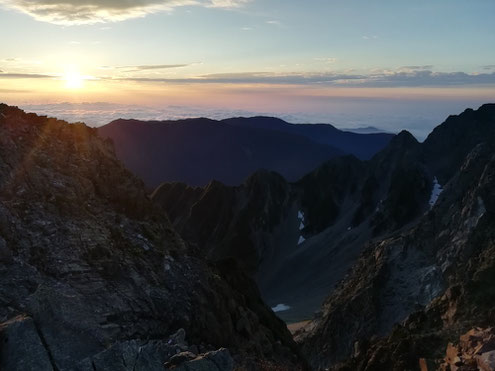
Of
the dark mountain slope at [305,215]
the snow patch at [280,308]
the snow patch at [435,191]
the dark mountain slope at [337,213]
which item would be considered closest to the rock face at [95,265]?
the dark mountain slope at [337,213]

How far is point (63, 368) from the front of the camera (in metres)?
12.8

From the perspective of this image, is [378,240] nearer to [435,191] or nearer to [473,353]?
[435,191]

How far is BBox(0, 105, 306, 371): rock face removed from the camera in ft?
61.0

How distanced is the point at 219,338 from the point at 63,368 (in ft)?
52.4

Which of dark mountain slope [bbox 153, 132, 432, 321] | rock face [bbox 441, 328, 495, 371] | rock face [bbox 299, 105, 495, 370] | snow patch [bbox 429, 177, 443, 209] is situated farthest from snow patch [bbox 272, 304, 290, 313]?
rock face [bbox 441, 328, 495, 371]

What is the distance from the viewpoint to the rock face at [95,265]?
18.6 m

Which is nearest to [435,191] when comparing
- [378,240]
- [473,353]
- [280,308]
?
[378,240]

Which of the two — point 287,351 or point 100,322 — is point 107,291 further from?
point 287,351

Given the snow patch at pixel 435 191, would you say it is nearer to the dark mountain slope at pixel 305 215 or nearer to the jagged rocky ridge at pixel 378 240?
the jagged rocky ridge at pixel 378 240

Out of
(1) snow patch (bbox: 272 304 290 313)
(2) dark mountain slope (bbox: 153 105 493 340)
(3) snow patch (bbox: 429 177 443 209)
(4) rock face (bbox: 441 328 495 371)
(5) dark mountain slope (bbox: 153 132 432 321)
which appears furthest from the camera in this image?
(3) snow patch (bbox: 429 177 443 209)

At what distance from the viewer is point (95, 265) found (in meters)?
24.6

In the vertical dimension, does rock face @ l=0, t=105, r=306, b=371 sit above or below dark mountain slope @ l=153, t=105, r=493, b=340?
above

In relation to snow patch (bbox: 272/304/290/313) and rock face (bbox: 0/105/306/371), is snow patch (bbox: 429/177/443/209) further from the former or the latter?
rock face (bbox: 0/105/306/371)

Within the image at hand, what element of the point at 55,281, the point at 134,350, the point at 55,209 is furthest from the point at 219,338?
the point at 134,350
